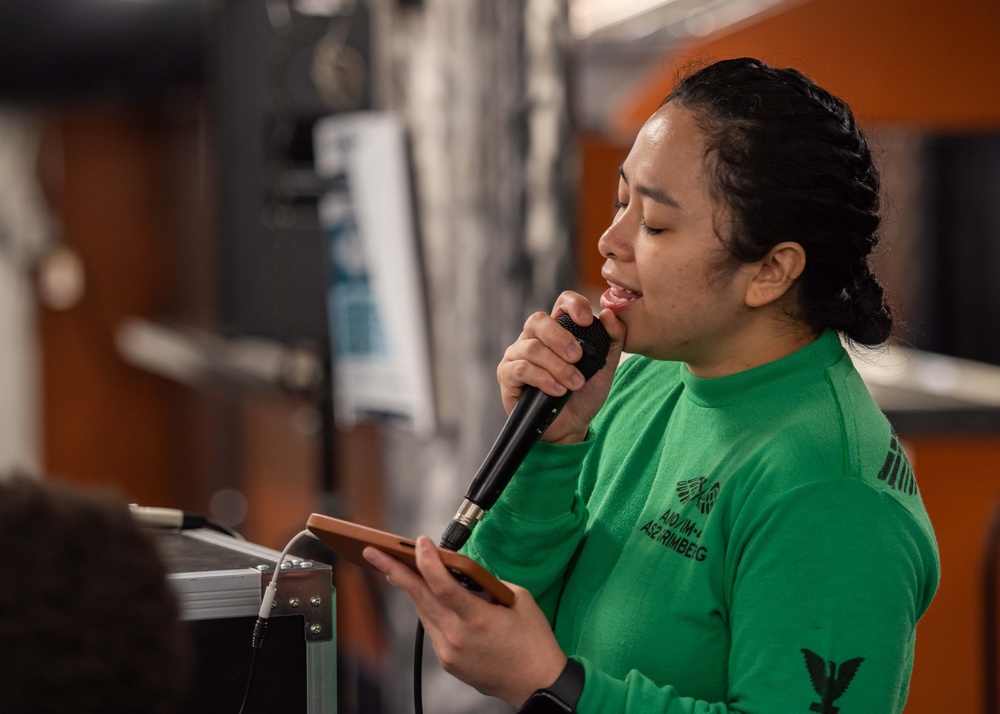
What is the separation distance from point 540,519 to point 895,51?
293 cm

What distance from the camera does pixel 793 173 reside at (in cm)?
106

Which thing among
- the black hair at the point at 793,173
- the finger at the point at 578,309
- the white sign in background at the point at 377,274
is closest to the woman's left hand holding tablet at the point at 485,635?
the finger at the point at 578,309

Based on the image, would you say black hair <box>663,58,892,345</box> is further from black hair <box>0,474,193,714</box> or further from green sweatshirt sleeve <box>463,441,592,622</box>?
black hair <box>0,474,193,714</box>

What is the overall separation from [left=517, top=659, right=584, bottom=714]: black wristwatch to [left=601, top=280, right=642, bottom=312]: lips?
33 centimetres

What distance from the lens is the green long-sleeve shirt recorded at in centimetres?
96

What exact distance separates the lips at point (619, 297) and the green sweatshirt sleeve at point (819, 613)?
0.23 meters

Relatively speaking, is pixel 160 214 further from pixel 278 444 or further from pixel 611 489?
pixel 611 489

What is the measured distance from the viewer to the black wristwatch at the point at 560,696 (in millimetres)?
976

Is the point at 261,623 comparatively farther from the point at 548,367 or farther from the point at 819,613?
the point at 819,613

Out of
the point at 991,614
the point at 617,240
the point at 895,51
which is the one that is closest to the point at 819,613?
the point at 617,240

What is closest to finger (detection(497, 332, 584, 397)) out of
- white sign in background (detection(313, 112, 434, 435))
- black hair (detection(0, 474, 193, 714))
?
black hair (detection(0, 474, 193, 714))

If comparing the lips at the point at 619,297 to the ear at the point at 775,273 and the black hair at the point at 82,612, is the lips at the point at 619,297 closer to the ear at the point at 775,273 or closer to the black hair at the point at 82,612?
the ear at the point at 775,273

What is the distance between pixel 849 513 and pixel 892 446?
0.11 metres

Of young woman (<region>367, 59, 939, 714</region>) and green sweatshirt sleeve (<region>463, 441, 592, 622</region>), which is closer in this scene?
young woman (<region>367, 59, 939, 714</region>)
